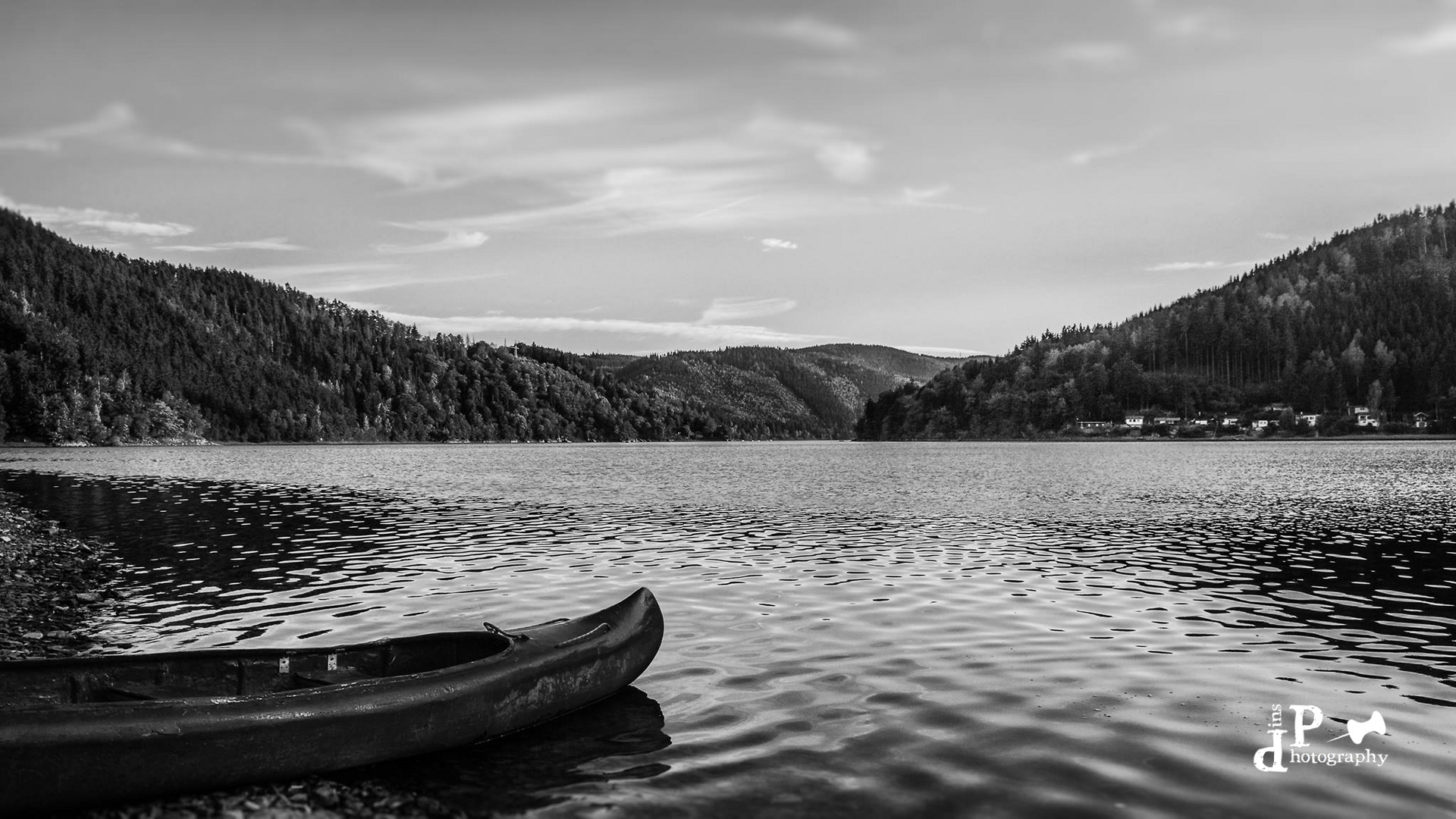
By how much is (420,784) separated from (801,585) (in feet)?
56.4

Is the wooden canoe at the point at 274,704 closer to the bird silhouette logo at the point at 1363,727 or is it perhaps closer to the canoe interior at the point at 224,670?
the canoe interior at the point at 224,670

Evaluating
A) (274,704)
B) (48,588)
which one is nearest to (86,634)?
(48,588)

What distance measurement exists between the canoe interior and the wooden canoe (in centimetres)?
2

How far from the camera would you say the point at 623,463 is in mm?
144500

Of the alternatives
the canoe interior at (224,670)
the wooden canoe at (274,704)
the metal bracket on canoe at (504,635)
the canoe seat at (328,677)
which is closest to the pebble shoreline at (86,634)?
the wooden canoe at (274,704)

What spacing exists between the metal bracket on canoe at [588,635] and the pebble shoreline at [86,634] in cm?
371

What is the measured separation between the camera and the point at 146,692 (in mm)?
13711

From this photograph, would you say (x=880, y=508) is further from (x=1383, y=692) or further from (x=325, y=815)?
(x=325, y=815)

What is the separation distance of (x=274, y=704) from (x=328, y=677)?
9.01ft

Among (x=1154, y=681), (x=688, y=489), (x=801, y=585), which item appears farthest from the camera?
(x=688, y=489)

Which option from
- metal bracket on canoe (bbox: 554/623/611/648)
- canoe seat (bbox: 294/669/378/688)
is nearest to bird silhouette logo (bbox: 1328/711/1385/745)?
metal bracket on canoe (bbox: 554/623/611/648)

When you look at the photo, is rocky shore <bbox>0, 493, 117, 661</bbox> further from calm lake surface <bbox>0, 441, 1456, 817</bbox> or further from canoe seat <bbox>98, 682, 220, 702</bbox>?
canoe seat <bbox>98, 682, 220, 702</bbox>

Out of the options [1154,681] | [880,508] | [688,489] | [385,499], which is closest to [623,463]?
[688,489]

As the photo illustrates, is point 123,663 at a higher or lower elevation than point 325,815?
higher
